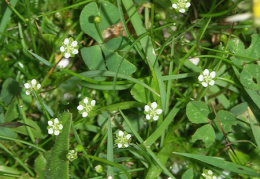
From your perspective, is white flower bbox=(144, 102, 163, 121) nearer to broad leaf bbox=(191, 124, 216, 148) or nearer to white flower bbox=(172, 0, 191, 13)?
broad leaf bbox=(191, 124, 216, 148)

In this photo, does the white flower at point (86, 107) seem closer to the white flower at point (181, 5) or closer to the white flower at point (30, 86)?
the white flower at point (30, 86)

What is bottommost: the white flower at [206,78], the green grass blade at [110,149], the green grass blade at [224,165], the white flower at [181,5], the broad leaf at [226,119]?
the green grass blade at [224,165]

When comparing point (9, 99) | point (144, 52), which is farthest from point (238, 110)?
point (9, 99)

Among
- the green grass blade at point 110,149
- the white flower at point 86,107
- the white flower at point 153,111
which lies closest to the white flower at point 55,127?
the white flower at point 86,107

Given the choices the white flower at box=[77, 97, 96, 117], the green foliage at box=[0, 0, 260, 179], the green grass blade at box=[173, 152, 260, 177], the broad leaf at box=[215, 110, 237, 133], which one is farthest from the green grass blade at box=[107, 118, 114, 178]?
the broad leaf at box=[215, 110, 237, 133]

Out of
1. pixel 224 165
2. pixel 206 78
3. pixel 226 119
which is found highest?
pixel 206 78

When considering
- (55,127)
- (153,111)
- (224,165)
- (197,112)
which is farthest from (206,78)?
(55,127)

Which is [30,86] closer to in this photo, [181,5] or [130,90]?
[130,90]
